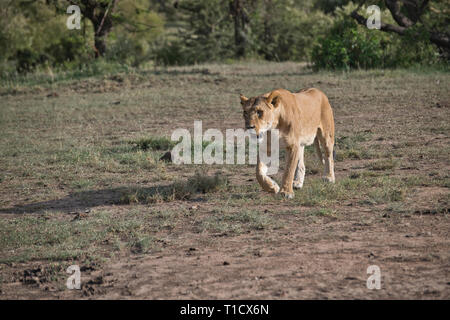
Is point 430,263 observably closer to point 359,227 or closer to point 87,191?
point 359,227

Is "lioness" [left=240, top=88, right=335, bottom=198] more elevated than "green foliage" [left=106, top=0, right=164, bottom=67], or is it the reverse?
"green foliage" [left=106, top=0, right=164, bottom=67]

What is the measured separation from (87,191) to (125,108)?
664 centimetres

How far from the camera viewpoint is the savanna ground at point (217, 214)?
4.80 meters

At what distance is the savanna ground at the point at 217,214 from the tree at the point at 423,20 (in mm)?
5559

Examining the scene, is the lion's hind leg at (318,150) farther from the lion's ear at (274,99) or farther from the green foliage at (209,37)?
the green foliage at (209,37)

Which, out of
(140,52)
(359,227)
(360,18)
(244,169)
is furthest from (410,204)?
(140,52)

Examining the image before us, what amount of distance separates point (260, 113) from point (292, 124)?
60cm

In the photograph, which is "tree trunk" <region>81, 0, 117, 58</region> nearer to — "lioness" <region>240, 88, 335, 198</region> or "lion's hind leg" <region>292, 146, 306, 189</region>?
"lioness" <region>240, 88, 335, 198</region>

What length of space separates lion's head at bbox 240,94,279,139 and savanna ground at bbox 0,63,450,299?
3.01 feet

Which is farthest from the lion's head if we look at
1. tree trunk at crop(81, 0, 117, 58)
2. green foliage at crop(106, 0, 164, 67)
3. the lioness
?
tree trunk at crop(81, 0, 117, 58)

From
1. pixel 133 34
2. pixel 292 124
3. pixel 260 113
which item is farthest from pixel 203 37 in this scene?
pixel 260 113

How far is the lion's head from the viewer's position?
638cm

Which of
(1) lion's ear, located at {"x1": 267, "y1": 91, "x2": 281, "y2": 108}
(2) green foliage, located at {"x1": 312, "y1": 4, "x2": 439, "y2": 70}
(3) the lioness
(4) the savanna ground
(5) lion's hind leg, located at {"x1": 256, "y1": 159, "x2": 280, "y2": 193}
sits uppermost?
(2) green foliage, located at {"x1": 312, "y1": 4, "x2": 439, "y2": 70}

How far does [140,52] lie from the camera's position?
27156 mm
